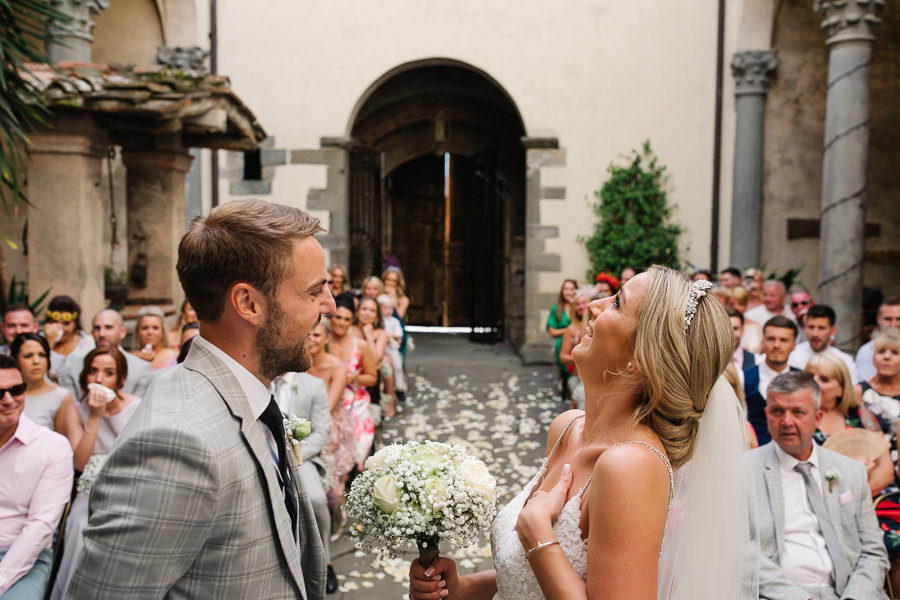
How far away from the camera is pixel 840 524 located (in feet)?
10.9

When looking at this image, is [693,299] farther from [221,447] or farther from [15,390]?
[15,390]

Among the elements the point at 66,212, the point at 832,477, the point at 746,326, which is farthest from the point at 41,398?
the point at 746,326

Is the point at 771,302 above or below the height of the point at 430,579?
above

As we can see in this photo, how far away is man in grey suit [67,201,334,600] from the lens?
4.21ft

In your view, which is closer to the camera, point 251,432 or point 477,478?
point 251,432

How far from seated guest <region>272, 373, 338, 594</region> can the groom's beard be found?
9.53ft

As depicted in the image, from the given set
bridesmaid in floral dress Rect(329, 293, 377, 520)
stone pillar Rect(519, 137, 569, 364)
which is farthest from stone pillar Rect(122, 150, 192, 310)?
stone pillar Rect(519, 137, 569, 364)

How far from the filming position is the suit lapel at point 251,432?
56.7 inches

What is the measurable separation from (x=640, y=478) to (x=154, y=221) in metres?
7.16

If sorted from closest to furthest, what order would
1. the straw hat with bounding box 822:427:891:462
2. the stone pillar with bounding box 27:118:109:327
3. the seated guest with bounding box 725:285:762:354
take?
the straw hat with bounding box 822:427:891:462 < the stone pillar with bounding box 27:118:109:327 < the seated guest with bounding box 725:285:762:354

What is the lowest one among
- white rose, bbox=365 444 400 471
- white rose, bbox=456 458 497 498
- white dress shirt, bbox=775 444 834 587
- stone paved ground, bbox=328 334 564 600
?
stone paved ground, bbox=328 334 564 600

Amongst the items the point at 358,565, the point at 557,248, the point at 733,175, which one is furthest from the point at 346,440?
the point at 733,175

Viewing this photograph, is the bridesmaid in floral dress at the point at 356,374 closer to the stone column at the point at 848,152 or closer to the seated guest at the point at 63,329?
the seated guest at the point at 63,329

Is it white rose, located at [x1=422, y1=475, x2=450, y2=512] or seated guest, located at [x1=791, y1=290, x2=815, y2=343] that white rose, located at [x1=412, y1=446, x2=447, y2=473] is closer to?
white rose, located at [x1=422, y1=475, x2=450, y2=512]
